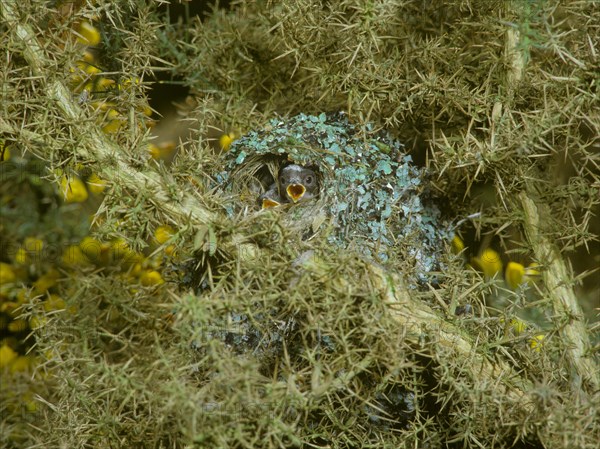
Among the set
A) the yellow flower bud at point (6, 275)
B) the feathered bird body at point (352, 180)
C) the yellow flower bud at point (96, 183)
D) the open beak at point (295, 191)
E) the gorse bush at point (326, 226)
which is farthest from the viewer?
the yellow flower bud at point (6, 275)

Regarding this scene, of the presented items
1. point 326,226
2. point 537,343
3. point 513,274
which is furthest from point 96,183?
point 513,274

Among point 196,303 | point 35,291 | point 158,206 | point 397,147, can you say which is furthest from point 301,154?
point 35,291

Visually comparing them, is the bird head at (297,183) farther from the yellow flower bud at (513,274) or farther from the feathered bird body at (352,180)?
the yellow flower bud at (513,274)

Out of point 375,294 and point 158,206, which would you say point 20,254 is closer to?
point 158,206

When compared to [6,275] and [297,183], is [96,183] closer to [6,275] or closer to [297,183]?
[297,183]

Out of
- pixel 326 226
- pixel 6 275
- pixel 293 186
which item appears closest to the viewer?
pixel 326 226

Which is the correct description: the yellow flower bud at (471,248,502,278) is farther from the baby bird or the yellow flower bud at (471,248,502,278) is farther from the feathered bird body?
the baby bird

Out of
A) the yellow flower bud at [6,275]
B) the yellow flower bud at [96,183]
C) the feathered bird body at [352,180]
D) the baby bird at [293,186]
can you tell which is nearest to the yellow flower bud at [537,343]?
the feathered bird body at [352,180]

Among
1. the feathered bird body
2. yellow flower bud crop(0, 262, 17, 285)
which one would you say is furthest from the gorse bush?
yellow flower bud crop(0, 262, 17, 285)
